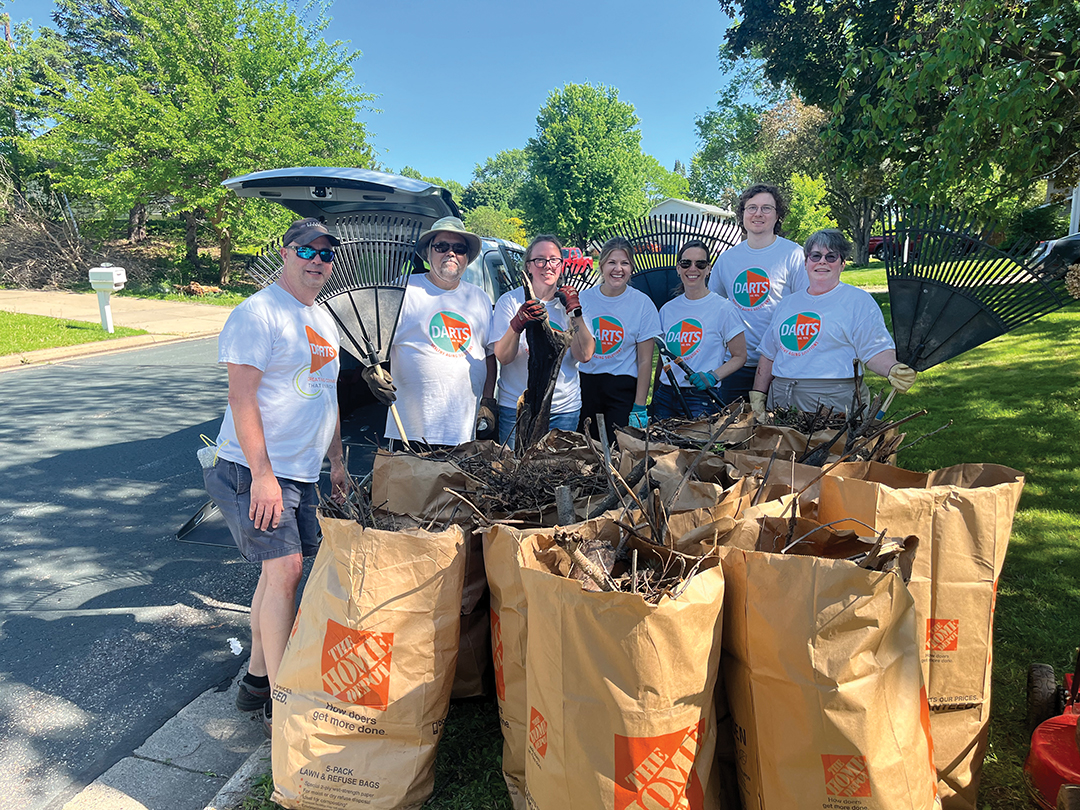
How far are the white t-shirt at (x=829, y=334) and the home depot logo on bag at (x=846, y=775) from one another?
1892 mm

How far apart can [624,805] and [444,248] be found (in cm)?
229

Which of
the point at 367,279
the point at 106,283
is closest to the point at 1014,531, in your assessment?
the point at 367,279

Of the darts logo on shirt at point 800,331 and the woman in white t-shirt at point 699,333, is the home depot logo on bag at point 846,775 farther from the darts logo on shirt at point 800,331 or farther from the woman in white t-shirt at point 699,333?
the woman in white t-shirt at point 699,333

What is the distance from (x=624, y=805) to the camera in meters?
1.46

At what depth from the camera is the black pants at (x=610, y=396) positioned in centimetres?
348

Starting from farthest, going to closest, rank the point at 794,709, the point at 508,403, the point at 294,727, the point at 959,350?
the point at 508,403, the point at 959,350, the point at 294,727, the point at 794,709

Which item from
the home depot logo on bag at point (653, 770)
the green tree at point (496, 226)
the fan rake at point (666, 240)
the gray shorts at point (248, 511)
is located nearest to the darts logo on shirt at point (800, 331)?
the fan rake at point (666, 240)

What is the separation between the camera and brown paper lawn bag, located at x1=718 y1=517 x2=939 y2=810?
4.60 feet

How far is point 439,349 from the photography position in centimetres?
294

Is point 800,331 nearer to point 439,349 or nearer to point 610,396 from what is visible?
point 610,396

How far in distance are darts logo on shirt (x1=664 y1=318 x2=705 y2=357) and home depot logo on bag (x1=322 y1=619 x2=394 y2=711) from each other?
2266 millimetres

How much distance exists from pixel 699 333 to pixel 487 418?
122cm

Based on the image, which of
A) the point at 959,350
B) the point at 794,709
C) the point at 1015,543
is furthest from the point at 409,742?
the point at 1015,543

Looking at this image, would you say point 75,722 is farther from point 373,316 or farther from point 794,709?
point 794,709
